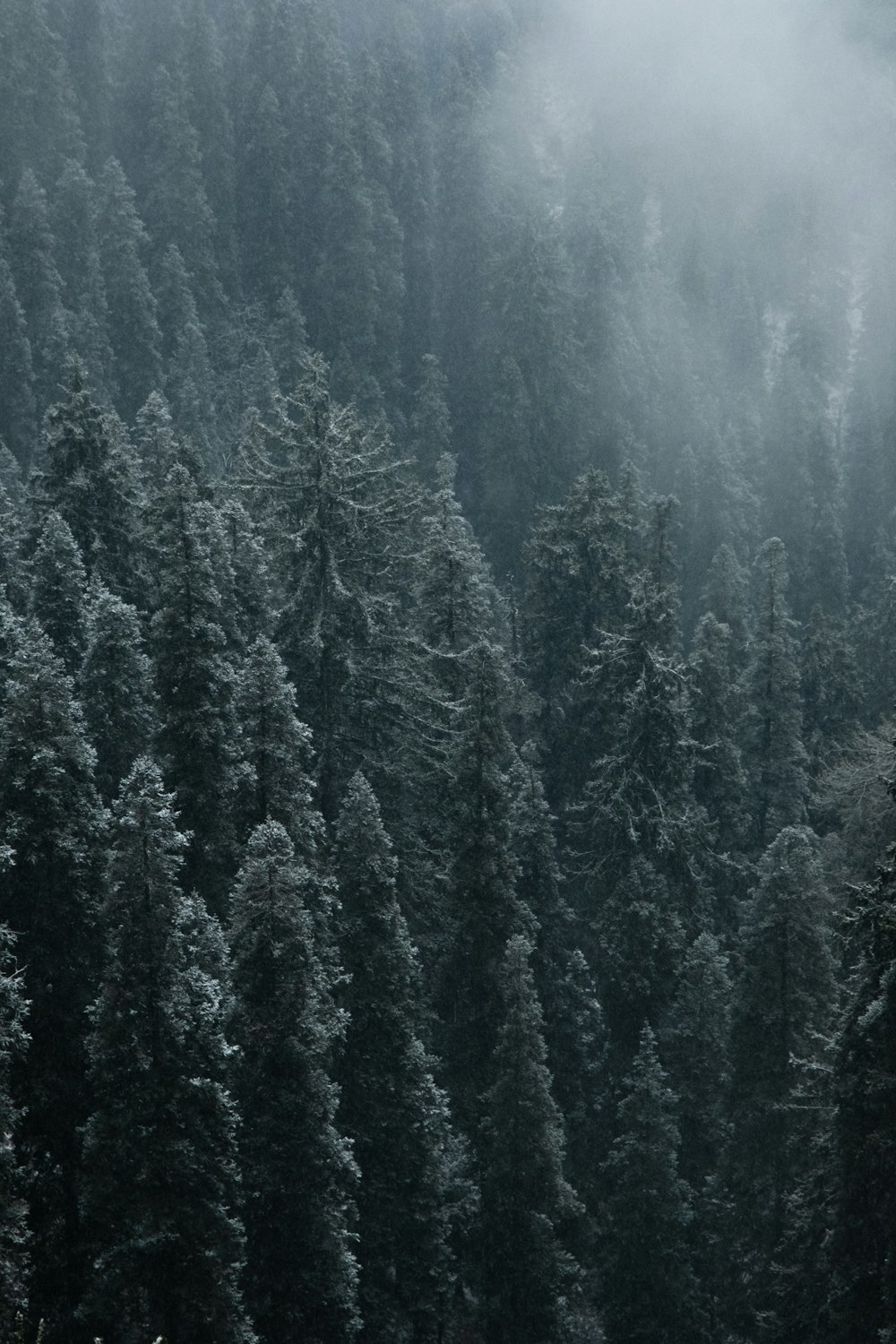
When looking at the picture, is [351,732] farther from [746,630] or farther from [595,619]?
[746,630]

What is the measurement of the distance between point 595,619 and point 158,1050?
109 ft

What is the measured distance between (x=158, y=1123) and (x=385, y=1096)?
7.86 meters

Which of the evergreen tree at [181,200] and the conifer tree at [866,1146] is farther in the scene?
the evergreen tree at [181,200]

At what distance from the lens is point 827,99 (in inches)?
4424

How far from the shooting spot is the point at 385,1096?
79.3 ft

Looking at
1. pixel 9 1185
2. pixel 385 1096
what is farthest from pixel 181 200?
pixel 9 1185

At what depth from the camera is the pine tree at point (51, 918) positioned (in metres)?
17.9

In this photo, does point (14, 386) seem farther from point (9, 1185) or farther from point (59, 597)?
point (9, 1185)

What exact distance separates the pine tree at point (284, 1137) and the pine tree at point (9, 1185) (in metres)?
3.95

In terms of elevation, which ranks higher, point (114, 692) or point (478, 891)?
point (114, 692)

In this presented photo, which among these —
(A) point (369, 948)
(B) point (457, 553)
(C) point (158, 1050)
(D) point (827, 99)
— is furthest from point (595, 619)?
(D) point (827, 99)

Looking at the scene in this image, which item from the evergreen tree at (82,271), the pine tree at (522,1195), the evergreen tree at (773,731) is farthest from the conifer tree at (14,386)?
the pine tree at (522,1195)

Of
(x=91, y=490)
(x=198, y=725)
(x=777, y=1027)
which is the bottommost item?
(x=777, y=1027)

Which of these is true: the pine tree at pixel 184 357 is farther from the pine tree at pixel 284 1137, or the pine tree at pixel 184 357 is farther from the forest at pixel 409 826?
the pine tree at pixel 284 1137
